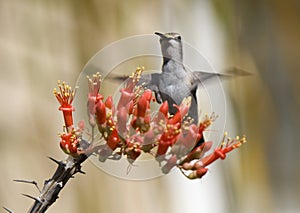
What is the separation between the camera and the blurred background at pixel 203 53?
1.64 metres

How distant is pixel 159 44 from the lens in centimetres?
91

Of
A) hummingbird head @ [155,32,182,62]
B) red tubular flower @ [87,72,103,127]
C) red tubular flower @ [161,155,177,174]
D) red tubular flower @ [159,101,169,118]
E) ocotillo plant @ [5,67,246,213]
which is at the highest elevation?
hummingbird head @ [155,32,182,62]

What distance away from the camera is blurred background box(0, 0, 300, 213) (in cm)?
164

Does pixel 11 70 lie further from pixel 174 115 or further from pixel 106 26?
pixel 174 115

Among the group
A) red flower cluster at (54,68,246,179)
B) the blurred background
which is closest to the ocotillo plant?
red flower cluster at (54,68,246,179)

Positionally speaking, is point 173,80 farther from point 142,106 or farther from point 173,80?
point 142,106

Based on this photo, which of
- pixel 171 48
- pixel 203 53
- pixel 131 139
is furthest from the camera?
pixel 203 53

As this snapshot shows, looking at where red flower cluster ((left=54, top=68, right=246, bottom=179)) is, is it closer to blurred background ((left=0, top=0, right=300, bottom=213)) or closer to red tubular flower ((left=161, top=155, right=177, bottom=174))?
red tubular flower ((left=161, top=155, right=177, bottom=174))

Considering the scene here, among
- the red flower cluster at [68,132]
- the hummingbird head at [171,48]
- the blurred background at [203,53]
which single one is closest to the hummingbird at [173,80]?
the hummingbird head at [171,48]

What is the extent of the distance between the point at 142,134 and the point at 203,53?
1192 millimetres

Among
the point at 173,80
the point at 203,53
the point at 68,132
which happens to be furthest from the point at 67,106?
the point at 203,53

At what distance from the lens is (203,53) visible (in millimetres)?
1907

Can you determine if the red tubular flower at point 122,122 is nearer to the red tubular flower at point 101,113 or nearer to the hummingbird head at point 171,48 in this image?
the red tubular flower at point 101,113

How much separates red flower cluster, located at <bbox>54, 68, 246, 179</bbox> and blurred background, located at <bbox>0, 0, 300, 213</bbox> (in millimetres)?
886
